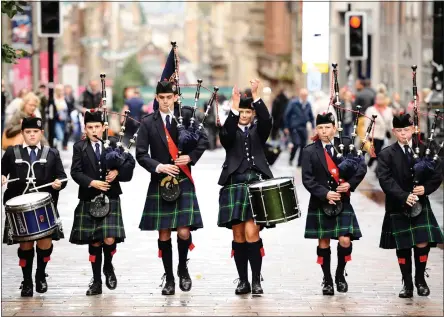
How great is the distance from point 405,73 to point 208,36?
114 m

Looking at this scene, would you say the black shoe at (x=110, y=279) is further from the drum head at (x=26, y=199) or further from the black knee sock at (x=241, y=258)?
the black knee sock at (x=241, y=258)

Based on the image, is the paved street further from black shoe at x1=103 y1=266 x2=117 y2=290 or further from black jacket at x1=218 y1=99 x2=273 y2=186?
black jacket at x1=218 y1=99 x2=273 y2=186

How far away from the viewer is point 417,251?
13516mm

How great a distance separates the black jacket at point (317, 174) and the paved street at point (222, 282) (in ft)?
3.05

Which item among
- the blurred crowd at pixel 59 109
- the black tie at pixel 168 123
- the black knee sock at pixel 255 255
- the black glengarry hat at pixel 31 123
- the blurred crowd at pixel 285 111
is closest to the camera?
the black knee sock at pixel 255 255

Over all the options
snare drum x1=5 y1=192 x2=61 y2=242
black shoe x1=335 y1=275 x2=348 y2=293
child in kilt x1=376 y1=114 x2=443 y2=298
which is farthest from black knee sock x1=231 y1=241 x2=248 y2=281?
snare drum x1=5 y1=192 x2=61 y2=242

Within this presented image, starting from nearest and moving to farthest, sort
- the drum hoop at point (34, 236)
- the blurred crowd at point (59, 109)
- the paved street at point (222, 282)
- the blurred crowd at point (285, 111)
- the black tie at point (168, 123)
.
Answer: the paved street at point (222, 282) < the drum hoop at point (34, 236) < the black tie at point (168, 123) < the blurred crowd at point (285, 111) < the blurred crowd at point (59, 109)

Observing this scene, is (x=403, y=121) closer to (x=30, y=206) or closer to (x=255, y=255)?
(x=255, y=255)

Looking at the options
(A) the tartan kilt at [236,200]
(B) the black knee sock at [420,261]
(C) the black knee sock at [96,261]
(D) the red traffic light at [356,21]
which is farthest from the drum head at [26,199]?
(D) the red traffic light at [356,21]

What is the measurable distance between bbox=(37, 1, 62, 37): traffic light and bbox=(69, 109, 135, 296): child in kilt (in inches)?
472

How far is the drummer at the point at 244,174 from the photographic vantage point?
1345 cm

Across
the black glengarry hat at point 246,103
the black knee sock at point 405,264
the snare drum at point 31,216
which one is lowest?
the black knee sock at point 405,264

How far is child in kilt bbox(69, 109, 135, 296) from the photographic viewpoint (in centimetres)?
1336

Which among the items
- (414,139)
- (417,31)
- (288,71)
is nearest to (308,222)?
(414,139)
